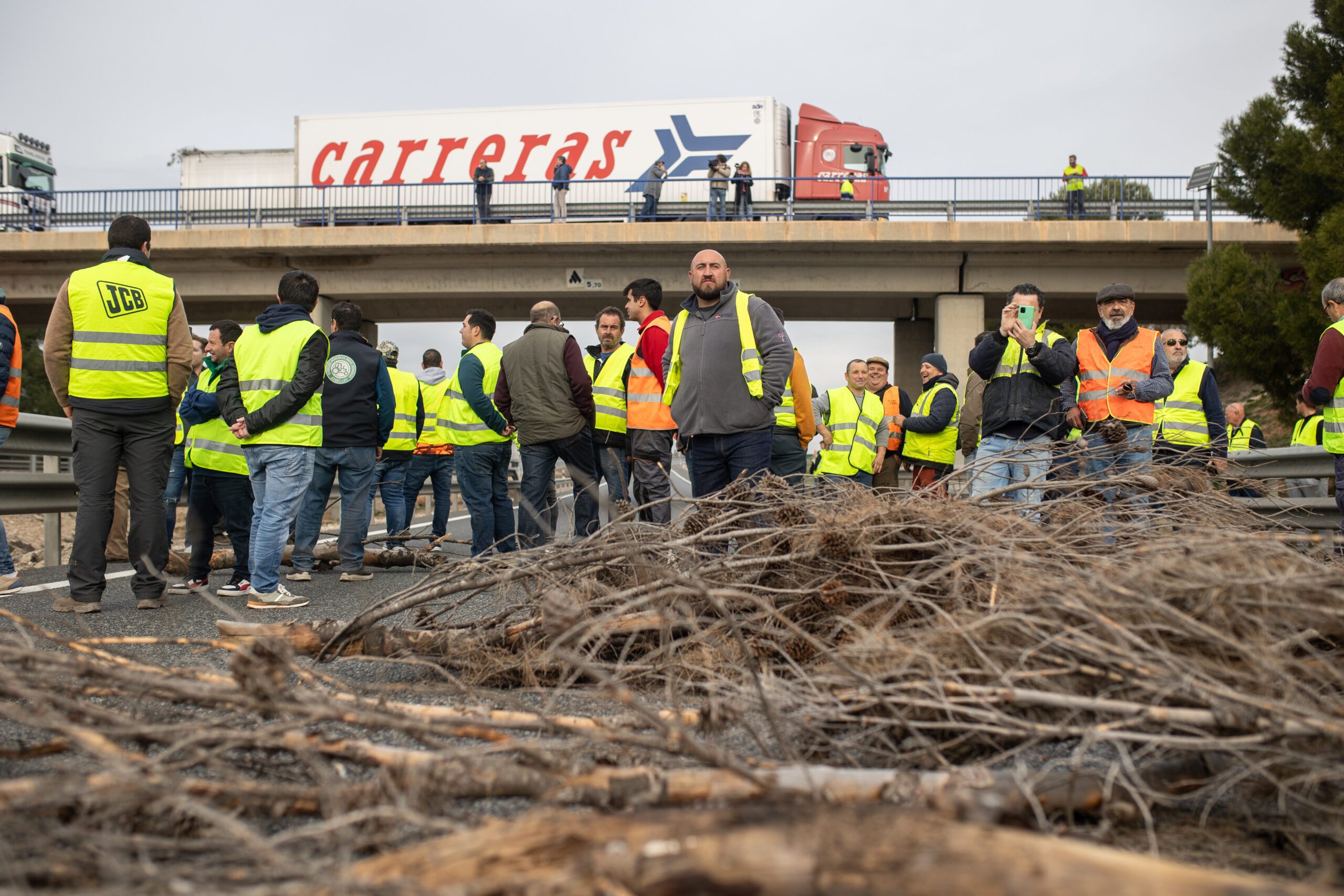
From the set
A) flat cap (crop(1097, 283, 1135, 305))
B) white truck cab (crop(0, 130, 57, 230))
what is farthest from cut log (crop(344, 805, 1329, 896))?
white truck cab (crop(0, 130, 57, 230))

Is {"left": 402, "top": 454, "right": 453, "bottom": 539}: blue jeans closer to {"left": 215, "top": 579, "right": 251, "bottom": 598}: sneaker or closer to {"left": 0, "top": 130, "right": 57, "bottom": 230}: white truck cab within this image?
{"left": 215, "top": 579, "right": 251, "bottom": 598}: sneaker

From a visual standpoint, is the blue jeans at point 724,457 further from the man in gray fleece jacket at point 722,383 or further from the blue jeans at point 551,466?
the blue jeans at point 551,466

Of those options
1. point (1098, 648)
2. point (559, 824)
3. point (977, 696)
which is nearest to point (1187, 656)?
point (1098, 648)

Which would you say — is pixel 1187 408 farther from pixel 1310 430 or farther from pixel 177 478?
pixel 177 478

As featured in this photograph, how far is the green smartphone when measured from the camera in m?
5.79

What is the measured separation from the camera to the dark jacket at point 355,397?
6.92 m

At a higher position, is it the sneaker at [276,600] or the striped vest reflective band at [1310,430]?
the striped vest reflective band at [1310,430]

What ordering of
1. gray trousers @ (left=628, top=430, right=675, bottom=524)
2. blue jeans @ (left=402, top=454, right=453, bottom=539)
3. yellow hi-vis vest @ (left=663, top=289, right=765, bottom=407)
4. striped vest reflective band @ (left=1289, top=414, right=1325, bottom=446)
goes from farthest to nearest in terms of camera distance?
striped vest reflective band @ (left=1289, top=414, right=1325, bottom=446) < blue jeans @ (left=402, top=454, right=453, bottom=539) < gray trousers @ (left=628, top=430, right=675, bottom=524) < yellow hi-vis vest @ (left=663, top=289, right=765, bottom=407)

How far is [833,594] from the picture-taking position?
2.98 m

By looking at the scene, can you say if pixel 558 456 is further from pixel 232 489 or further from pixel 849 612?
pixel 849 612

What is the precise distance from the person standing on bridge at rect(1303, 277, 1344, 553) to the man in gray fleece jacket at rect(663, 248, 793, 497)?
11.6 ft

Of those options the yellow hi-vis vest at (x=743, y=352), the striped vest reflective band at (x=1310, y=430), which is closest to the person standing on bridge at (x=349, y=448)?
the yellow hi-vis vest at (x=743, y=352)

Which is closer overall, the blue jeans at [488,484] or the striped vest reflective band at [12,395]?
the striped vest reflective band at [12,395]

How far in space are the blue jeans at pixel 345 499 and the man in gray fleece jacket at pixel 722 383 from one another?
2849 mm
